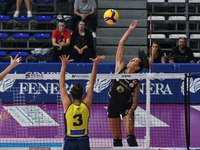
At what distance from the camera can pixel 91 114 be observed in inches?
351

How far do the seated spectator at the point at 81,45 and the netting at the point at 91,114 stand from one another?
4.22 ft

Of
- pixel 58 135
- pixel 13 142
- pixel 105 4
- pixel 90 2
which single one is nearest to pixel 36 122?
pixel 58 135

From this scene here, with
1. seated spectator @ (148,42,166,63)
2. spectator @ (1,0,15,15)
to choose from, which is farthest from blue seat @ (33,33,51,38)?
seated spectator @ (148,42,166,63)

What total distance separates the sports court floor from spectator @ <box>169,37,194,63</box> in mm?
1679

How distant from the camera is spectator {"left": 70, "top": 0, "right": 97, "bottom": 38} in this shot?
42.0 ft

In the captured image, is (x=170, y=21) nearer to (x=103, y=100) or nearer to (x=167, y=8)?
(x=167, y=8)

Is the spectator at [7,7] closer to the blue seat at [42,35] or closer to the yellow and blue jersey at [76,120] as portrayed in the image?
the blue seat at [42,35]

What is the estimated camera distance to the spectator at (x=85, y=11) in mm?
12789

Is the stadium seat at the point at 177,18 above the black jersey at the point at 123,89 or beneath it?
above

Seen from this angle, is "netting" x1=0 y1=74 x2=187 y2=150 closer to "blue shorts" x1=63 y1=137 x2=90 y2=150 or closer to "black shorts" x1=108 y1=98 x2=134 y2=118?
"black shorts" x1=108 y1=98 x2=134 y2=118

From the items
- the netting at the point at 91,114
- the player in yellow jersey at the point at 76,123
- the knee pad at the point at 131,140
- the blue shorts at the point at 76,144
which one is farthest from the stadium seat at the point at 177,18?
the blue shorts at the point at 76,144

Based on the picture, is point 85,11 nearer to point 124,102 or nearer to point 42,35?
point 42,35

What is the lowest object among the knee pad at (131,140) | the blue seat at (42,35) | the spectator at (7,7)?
the knee pad at (131,140)

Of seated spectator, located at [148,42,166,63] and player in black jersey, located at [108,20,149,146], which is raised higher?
seated spectator, located at [148,42,166,63]
